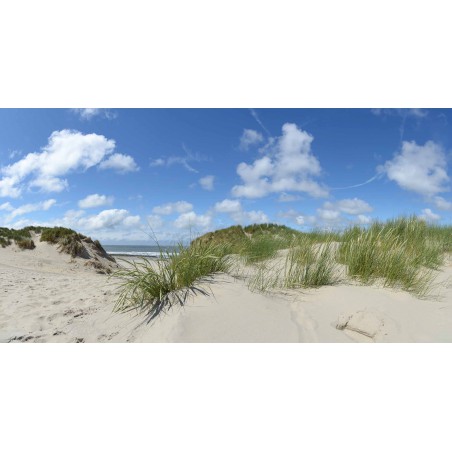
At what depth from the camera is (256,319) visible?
10.4 ft

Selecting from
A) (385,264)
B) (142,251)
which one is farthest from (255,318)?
(142,251)

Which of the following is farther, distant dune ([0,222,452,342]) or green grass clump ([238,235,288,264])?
green grass clump ([238,235,288,264])

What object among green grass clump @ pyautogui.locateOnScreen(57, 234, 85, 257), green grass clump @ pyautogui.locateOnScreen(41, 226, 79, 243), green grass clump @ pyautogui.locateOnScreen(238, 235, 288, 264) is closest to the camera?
green grass clump @ pyautogui.locateOnScreen(238, 235, 288, 264)

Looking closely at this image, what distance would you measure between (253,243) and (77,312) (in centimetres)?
408

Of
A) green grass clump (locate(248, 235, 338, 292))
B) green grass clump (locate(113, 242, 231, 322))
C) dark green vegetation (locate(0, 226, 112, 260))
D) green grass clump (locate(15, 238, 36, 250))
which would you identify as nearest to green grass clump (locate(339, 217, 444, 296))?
green grass clump (locate(248, 235, 338, 292))

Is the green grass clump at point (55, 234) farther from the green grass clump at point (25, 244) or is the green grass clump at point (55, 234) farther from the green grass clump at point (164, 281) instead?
the green grass clump at point (164, 281)

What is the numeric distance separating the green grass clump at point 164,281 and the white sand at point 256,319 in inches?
7.4

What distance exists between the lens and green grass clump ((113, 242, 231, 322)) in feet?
11.9

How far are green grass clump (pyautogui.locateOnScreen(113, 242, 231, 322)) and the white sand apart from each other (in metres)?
0.19

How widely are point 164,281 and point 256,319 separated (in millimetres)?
1373

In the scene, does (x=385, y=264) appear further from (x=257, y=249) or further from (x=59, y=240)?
(x=59, y=240)

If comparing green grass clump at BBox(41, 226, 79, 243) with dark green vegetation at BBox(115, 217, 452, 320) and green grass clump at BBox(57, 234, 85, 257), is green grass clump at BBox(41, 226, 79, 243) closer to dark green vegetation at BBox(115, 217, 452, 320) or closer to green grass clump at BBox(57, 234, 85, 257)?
green grass clump at BBox(57, 234, 85, 257)

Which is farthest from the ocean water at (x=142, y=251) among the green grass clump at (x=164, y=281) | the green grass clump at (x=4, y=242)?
the green grass clump at (x=4, y=242)

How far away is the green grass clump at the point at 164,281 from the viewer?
3.62 m
